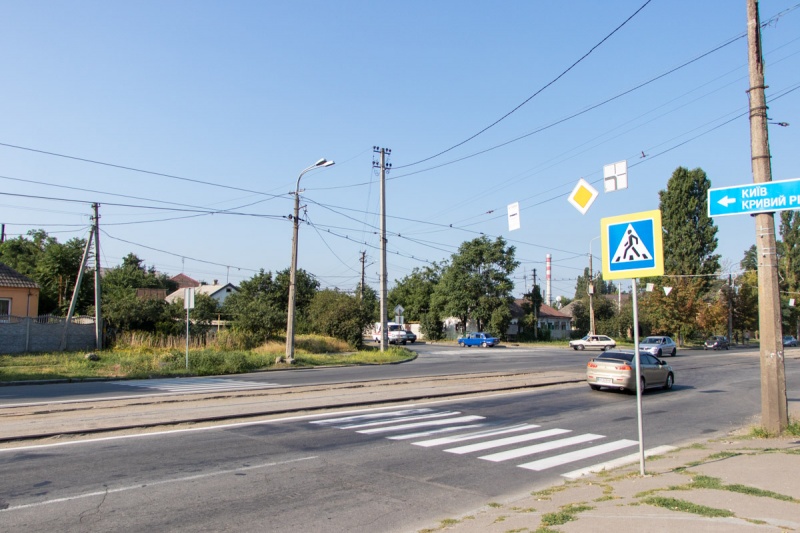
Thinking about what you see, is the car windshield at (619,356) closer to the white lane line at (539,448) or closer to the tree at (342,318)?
the white lane line at (539,448)

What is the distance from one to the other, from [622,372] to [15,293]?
40152 millimetres

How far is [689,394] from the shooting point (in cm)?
1841

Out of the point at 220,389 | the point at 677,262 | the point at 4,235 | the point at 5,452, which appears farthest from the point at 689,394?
the point at 4,235

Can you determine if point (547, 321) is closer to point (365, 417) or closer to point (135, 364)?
point (135, 364)

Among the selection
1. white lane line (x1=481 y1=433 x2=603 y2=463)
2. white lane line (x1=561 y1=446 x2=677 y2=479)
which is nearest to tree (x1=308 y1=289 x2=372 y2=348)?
white lane line (x1=481 y1=433 x2=603 y2=463)

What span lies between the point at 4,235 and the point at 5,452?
74.8 metres

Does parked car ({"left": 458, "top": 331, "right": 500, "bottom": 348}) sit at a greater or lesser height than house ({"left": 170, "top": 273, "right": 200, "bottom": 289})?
lesser

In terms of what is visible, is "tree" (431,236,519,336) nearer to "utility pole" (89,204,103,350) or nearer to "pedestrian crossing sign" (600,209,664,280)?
"utility pole" (89,204,103,350)

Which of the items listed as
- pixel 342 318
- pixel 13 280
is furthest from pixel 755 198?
pixel 13 280

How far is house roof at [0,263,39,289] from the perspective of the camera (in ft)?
129

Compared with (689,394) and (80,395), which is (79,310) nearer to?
(80,395)

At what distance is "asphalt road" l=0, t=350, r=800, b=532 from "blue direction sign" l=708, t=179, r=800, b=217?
4.26 metres

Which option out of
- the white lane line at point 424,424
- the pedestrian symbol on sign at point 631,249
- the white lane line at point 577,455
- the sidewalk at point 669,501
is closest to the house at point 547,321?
the white lane line at point 424,424

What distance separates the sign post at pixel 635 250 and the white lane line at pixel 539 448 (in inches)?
83.5
